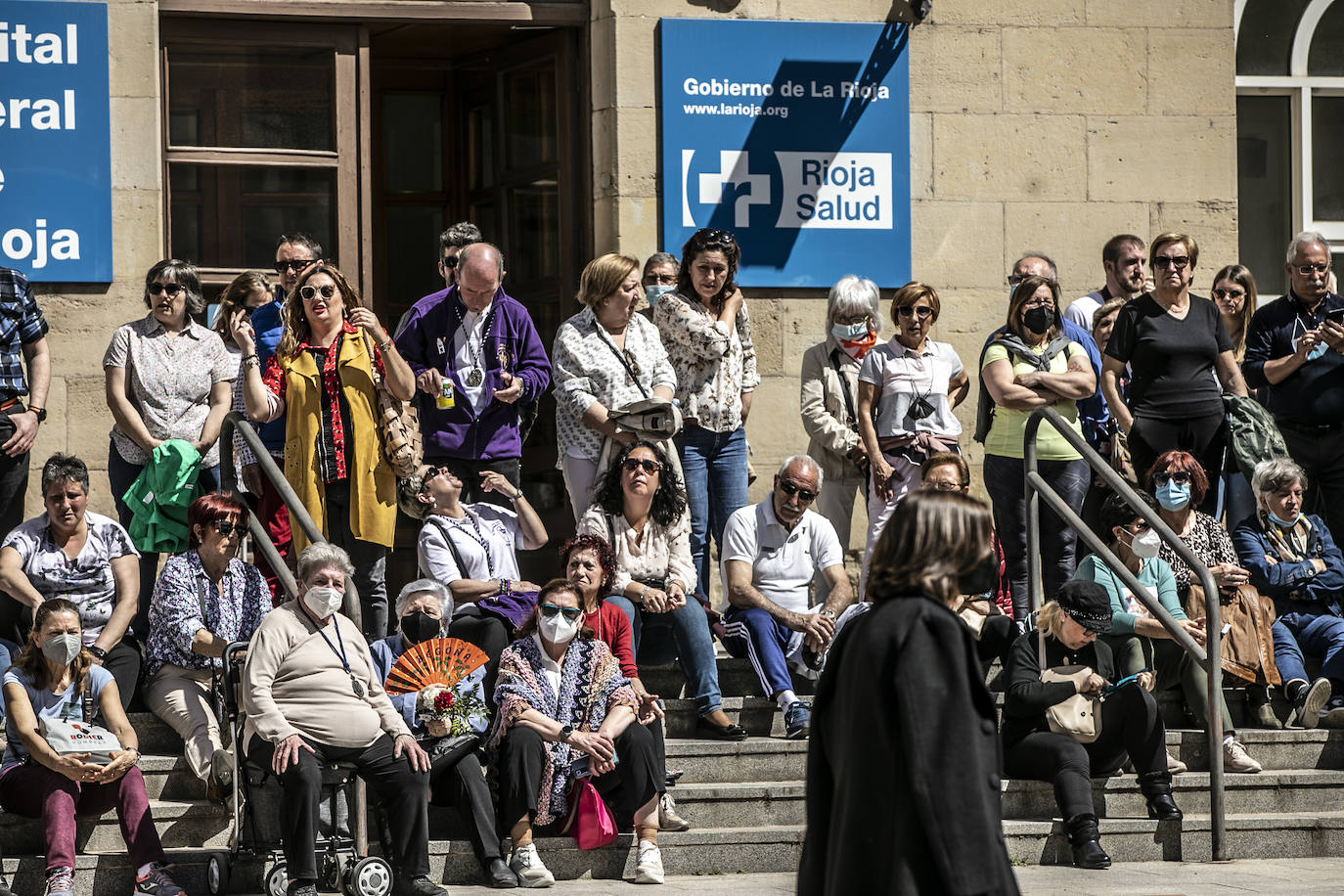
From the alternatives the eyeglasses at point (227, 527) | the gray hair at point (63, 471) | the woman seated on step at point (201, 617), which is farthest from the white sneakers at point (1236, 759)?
the gray hair at point (63, 471)

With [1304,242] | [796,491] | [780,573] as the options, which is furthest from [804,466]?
[1304,242]

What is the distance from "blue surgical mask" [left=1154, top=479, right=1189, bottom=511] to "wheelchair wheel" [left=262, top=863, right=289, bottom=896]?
451 centimetres

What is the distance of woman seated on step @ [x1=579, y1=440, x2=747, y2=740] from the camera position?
871 centimetres

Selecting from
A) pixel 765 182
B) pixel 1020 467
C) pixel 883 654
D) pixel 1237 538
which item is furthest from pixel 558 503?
pixel 883 654

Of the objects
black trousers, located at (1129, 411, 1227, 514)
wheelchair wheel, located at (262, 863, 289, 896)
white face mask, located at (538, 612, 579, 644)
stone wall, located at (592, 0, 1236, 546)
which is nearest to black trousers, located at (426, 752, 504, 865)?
wheelchair wheel, located at (262, 863, 289, 896)

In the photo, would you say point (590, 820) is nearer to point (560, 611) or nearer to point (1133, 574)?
point (560, 611)

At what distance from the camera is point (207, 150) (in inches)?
421

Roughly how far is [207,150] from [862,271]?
3.70 meters

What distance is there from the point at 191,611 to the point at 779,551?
2.72 metres

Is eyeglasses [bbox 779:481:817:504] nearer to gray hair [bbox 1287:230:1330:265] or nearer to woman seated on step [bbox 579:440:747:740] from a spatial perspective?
woman seated on step [bbox 579:440:747:740]

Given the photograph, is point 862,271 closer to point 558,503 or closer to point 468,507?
point 558,503

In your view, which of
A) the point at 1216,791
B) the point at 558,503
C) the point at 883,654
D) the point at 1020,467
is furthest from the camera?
the point at 558,503

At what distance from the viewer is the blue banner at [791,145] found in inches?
435

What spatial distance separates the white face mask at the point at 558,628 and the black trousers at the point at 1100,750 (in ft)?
6.36
